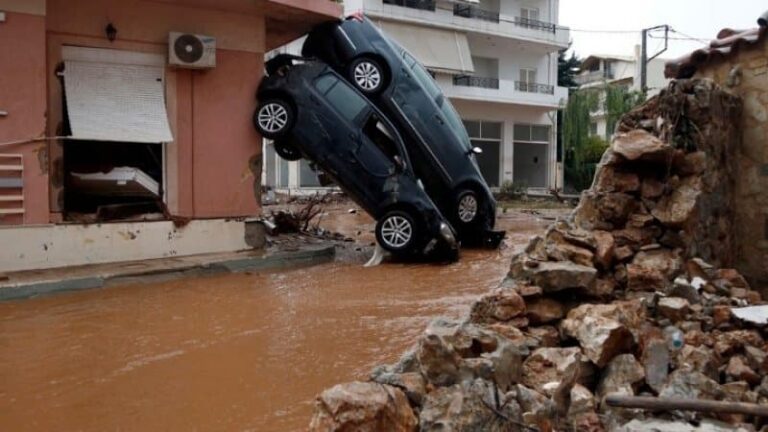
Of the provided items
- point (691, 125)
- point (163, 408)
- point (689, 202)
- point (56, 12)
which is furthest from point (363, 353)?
point (56, 12)

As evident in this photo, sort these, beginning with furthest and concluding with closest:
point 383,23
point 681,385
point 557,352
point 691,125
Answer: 1. point 383,23
2. point 691,125
3. point 557,352
4. point 681,385

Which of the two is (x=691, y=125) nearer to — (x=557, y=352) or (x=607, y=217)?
(x=607, y=217)

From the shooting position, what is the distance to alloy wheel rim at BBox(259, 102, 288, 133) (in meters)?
10.4

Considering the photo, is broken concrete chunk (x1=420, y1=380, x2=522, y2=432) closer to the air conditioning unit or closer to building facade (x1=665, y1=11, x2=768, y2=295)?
building facade (x1=665, y1=11, x2=768, y2=295)

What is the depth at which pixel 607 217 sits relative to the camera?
552 cm

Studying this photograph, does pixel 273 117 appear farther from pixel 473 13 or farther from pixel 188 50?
pixel 473 13

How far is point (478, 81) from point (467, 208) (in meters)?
21.1

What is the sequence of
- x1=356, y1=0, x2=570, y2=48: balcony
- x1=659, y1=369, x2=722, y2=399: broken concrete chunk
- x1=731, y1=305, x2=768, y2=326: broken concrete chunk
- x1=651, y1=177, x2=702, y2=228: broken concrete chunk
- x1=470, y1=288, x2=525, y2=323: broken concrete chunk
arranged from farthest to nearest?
x1=356, y1=0, x2=570, y2=48: balcony < x1=651, y1=177, x2=702, y2=228: broken concrete chunk < x1=731, y1=305, x2=768, y2=326: broken concrete chunk < x1=470, y1=288, x2=525, y2=323: broken concrete chunk < x1=659, y1=369, x2=722, y2=399: broken concrete chunk

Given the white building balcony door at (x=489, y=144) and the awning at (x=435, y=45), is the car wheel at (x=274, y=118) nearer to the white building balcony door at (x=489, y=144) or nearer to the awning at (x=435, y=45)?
the awning at (x=435, y=45)

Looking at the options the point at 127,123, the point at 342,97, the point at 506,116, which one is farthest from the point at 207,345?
the point at 506,116

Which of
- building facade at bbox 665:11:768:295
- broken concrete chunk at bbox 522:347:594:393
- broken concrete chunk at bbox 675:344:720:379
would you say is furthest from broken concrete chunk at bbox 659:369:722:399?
building facade at bbox 665:11:768:295

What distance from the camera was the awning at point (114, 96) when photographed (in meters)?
9.22

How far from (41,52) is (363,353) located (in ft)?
20.4

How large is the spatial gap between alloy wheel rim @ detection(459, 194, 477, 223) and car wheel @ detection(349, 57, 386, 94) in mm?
2384
